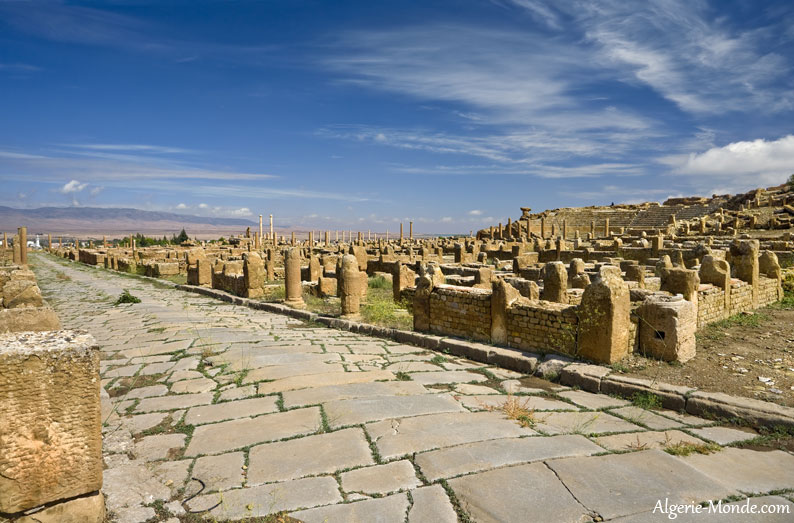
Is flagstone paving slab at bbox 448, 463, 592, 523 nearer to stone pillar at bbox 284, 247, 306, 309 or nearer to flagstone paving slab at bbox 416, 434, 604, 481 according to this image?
flagstone paving slab at bbox 416, 434, 604, 481

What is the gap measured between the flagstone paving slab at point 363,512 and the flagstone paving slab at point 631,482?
3.92 feet

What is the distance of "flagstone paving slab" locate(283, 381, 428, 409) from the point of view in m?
4.96

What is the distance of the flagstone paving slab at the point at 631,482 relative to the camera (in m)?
3.10

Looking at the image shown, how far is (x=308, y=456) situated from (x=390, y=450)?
637 millimetres

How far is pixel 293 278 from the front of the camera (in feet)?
40.3

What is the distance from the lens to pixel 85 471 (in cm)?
258

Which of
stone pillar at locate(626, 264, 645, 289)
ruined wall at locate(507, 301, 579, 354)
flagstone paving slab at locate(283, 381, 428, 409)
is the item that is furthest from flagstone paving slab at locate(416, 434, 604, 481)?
stone pillar at locate(626, 264, 645, 289)

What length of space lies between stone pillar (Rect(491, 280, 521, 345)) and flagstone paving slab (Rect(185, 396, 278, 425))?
3.66 meters

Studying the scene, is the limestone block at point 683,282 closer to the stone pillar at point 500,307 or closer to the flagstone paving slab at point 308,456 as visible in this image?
the stone pillar at point 500,307

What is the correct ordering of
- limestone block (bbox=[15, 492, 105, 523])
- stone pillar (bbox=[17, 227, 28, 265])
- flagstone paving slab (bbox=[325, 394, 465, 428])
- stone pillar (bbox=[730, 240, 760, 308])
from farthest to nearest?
1. stone pillar (bbox=[17, 227, 28, 265])
2. stone pillar (bbox=[730, 240, 760, 308])
3. flagstone paving slab (bbox=[325, 394, 465, 428])
4. limestone block (bbox=[15, 492, 105, 523])

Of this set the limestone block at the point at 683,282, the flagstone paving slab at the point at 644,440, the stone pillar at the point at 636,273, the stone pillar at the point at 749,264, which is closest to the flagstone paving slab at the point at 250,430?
the flagstone paving slab at the point at 644,440

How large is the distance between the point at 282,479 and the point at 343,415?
1196mm

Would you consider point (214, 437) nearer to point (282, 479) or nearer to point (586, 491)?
point (282, 479)

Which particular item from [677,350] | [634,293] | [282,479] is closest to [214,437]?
[282,479]
